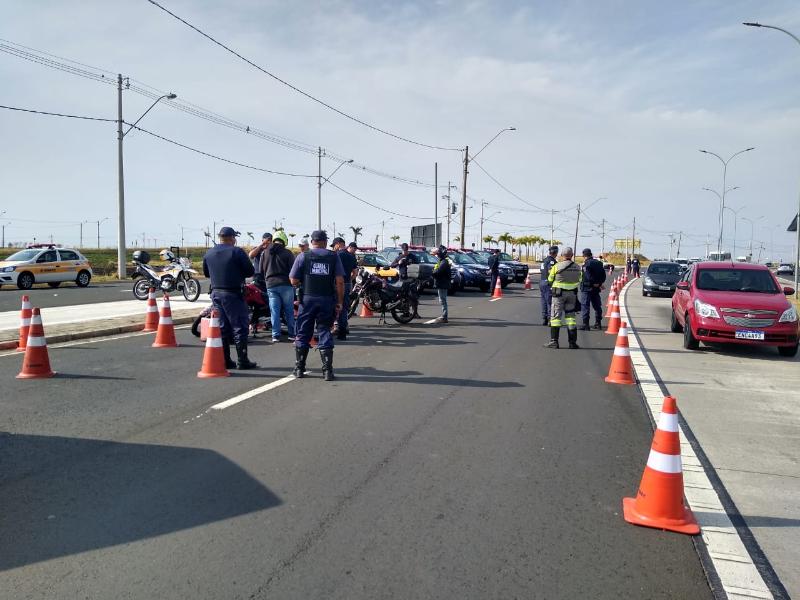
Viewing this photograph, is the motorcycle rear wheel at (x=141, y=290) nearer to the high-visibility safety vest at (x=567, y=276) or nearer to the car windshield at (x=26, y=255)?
the car windshield at (x=26, y=255)

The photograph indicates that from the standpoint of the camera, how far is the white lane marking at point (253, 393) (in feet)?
22.8

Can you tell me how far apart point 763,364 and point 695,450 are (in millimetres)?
5835

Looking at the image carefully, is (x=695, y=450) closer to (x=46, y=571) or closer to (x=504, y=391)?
(x=504, y=391)

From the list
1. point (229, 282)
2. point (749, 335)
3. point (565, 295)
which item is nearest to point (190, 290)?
point (229, 282)

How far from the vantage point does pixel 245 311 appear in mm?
8836

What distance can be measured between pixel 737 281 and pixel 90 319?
13.4m

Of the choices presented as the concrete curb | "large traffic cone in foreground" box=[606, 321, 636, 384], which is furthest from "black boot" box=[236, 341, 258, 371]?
"large traffic cone in foreground" box=[606, 321, 636, 384]

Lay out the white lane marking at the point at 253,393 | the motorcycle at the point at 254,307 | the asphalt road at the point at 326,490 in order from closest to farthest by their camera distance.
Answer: the asphalt road at the point at 326,490 < the white lane marking at the point at 253,393 < the motorcycle at the point at 254,307

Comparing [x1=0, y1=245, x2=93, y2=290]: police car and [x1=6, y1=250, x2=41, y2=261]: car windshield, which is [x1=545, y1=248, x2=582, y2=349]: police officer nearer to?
[x1=0, y1=245, x2=93, y2=290]: police car

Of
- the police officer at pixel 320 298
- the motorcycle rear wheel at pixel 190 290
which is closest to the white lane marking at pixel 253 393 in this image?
the police officer at pixel 320 298

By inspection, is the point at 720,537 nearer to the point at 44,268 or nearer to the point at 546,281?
the point at 546,281

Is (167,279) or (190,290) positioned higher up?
(167,279)

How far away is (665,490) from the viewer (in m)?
4.18

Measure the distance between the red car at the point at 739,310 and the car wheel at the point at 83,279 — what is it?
80.3 feet
